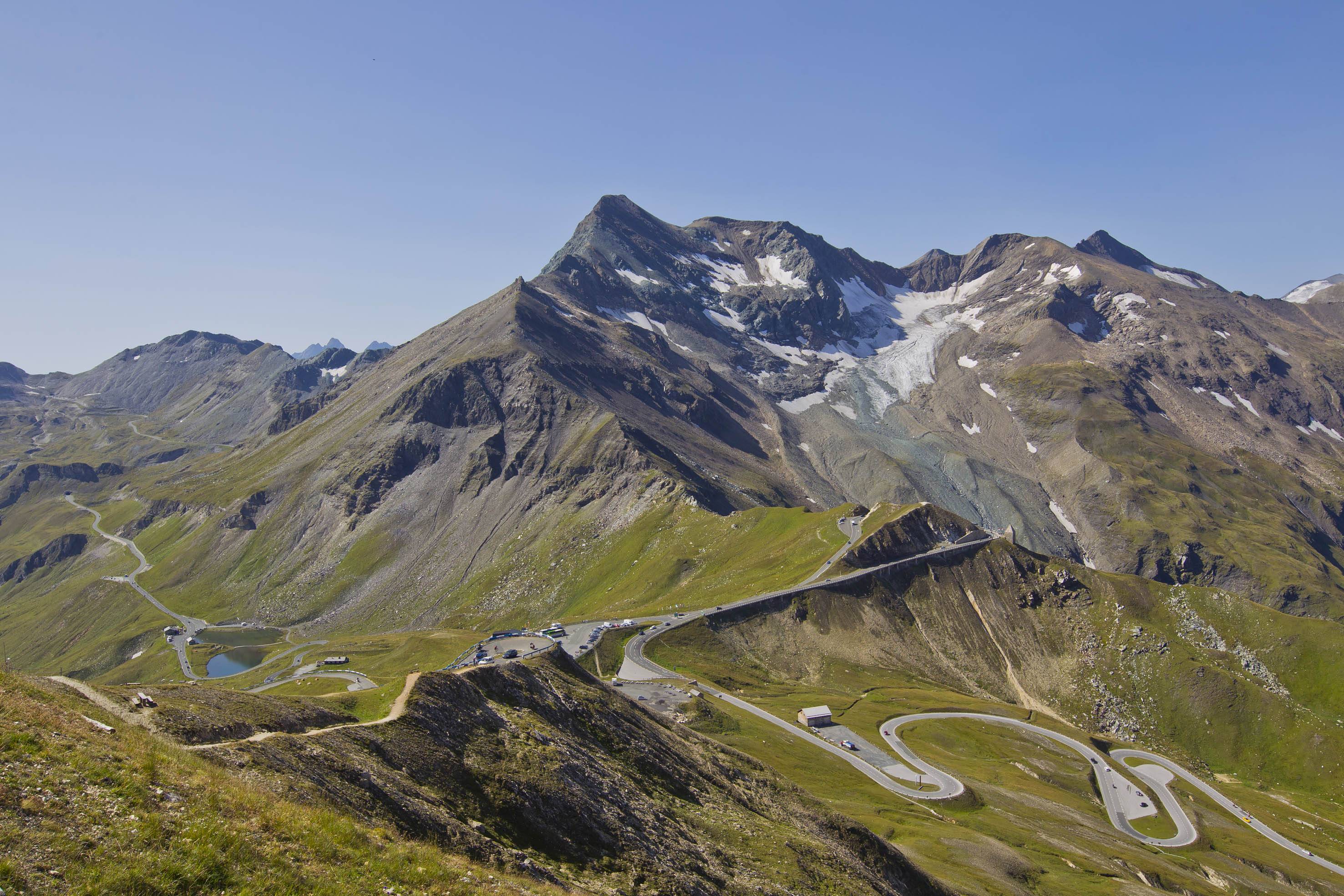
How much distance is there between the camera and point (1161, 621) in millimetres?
151000

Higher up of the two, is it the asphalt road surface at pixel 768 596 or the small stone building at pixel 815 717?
the asphalt road surface at pixel 768 596

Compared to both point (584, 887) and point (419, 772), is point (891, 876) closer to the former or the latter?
point (584, 887)

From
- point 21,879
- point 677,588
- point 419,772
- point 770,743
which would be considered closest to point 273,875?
point 21,879

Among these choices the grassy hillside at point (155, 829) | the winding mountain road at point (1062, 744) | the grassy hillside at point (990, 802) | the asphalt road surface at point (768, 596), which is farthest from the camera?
the asphalt road surface at point (768, 596)

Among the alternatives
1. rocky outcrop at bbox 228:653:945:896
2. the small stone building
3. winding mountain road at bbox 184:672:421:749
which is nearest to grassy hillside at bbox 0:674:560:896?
winding mountain road at bbox 184:672:421:749

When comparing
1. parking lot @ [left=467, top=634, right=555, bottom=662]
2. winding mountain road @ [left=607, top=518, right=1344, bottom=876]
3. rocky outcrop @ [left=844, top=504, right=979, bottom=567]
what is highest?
rocky outcrop @ [left=844, top=504, right=979, bottom=567]

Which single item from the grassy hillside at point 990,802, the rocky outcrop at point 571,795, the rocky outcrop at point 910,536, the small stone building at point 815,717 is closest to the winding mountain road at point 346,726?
the rocky outcrop at point 571,795

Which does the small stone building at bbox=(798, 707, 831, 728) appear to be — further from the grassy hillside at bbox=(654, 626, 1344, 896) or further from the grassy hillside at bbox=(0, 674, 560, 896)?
the grassy hillside at bbox=(0, 674, 560, 896)

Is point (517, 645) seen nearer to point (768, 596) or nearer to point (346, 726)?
point (768, 596)

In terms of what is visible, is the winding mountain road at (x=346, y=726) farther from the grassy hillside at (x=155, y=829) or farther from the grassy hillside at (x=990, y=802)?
the grassy hillside at (x=990, y=802)

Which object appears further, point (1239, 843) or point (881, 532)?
A: point (881, 532)

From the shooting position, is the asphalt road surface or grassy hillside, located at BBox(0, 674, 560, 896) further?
the asphalt road surface

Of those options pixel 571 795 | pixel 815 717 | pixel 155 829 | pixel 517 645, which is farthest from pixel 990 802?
pixel 155 829

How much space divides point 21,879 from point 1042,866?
7759 cm
